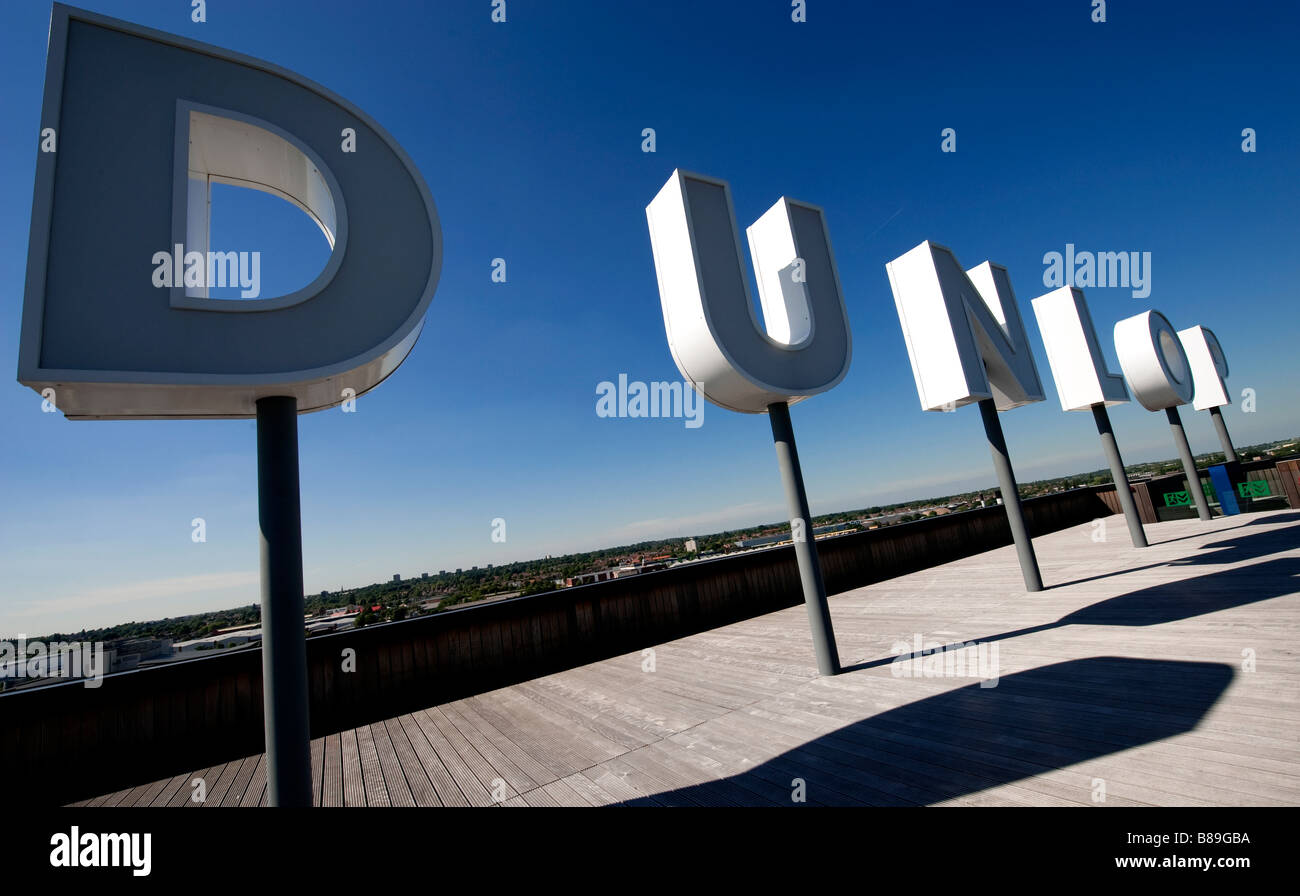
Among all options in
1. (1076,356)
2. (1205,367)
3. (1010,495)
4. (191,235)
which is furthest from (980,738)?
(1205,367)

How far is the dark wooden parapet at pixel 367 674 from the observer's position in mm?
4484

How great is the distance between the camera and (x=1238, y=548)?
25.5 ft

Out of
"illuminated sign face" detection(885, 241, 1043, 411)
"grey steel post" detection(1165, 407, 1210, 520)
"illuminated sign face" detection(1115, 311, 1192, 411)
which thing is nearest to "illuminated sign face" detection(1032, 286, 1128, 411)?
"illuminated sign face" detection(1115, 311, 1192, 411)

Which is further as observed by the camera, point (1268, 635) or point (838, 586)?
point (838, 586)

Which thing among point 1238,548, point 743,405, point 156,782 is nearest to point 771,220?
point 743,405

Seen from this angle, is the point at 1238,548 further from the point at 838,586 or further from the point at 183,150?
the point at 183,150

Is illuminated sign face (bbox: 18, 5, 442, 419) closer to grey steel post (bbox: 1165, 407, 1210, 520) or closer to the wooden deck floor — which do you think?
the wooden deck floor

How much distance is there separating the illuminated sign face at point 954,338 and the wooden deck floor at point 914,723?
2894 mm

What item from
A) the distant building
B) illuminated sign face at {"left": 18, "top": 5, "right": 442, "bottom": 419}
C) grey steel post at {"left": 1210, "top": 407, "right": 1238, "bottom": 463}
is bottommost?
the distant building

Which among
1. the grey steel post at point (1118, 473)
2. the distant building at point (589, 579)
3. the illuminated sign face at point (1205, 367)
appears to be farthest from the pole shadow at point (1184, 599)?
the illuminated sign face at point (1205, 367)

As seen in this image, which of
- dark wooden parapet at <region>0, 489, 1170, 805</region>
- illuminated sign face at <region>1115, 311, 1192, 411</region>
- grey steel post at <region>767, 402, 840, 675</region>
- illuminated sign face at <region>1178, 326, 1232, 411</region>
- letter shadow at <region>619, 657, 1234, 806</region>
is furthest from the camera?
illuminated sign face at <region>1178, 326, 1232, 411</region>

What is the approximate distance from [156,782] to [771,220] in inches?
325

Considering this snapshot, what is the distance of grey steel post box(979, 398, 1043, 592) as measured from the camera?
7.09 metres

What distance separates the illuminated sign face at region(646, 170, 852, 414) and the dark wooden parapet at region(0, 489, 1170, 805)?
3.93 metres
